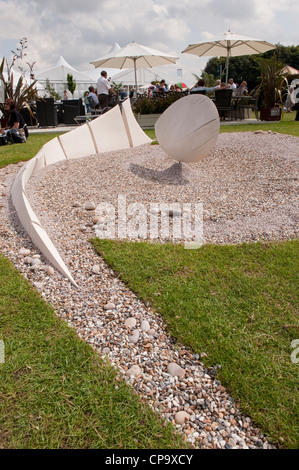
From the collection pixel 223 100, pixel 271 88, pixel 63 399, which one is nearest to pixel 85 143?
pixel 63 399

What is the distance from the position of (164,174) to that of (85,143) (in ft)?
7.22

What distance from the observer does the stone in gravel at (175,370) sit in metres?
1.96

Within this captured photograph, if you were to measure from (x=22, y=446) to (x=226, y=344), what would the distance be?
1243 millimetres

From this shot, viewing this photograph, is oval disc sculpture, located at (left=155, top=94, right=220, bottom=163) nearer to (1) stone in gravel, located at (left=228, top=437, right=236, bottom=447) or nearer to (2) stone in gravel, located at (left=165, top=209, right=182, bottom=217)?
(2) stone in gravel, located at (left=165, top=209, right=182, bottom=217)

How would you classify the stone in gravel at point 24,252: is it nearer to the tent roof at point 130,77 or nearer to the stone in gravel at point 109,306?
the stone in gravel at point 109,306

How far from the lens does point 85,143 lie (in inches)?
261

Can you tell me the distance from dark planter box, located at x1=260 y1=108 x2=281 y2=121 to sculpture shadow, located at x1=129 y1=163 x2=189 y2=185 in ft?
26.5

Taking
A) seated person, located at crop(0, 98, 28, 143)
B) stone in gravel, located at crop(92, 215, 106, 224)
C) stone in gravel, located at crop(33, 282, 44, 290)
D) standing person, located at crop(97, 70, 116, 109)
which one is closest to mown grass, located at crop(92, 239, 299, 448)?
stone in gravel, located at crop(92, 215, 106, 224)

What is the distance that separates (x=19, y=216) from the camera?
12.9 feet

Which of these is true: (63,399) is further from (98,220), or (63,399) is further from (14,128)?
(14,128)
